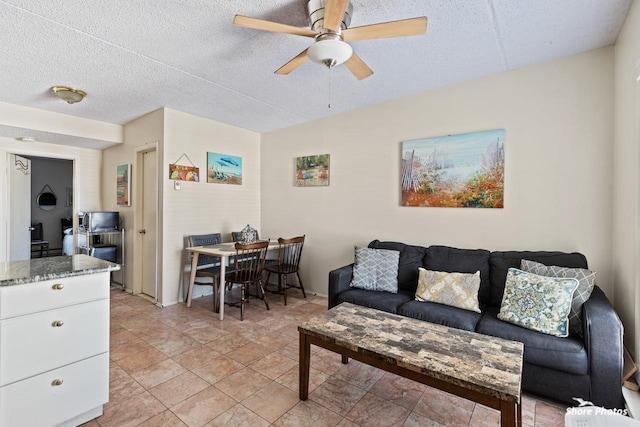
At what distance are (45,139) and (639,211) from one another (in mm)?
6495

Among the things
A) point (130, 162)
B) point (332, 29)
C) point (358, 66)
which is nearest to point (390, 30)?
point (332, 29)

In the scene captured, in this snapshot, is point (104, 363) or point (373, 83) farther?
point (373, 83)

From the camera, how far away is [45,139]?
13.5 feet

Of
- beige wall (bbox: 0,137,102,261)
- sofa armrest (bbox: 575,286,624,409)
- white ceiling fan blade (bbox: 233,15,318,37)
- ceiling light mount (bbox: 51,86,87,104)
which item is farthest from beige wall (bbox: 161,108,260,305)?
sofa armrest (bbox: 575,286,624,409)

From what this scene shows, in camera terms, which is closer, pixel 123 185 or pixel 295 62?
pixel 295 62

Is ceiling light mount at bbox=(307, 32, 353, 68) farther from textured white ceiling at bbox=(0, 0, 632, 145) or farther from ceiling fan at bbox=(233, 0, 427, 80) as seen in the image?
textured white ceiling at bbox=(0, 0, 632, 145)

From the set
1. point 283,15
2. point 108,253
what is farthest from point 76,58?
point 108,253

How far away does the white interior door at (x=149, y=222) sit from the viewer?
12.8 ft

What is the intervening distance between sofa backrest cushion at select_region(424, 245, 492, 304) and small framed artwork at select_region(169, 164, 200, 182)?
10.4ft

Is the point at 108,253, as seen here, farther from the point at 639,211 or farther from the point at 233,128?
the point at 639,211

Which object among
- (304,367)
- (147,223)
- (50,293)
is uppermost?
(147,223)

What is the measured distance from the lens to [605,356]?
66.6 inches

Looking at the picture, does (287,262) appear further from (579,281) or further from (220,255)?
(579,281)

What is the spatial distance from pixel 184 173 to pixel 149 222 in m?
0.88
